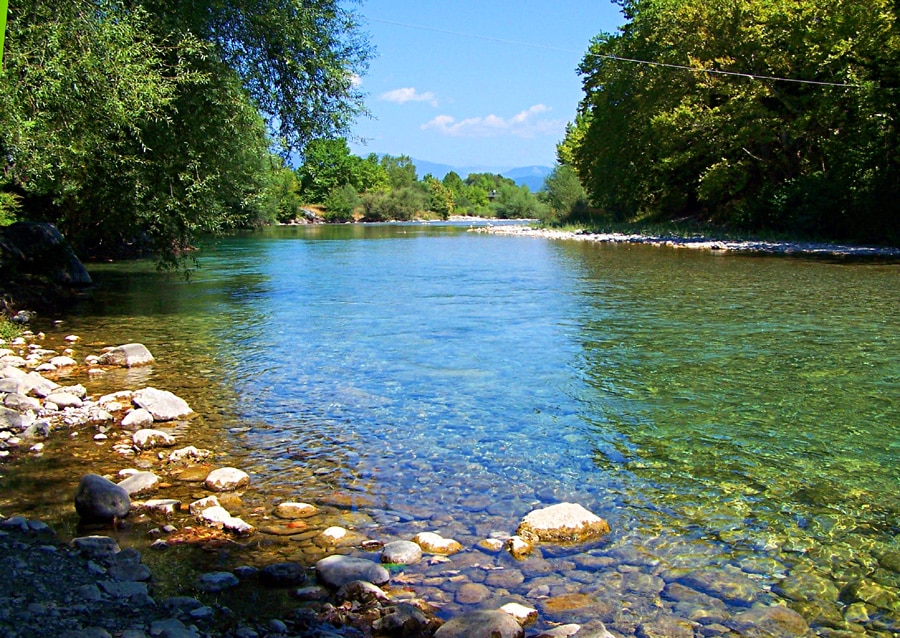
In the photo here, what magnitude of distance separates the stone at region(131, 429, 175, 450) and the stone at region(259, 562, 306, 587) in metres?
3.11

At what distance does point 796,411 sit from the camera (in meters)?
8.62

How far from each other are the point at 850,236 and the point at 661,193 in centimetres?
2114

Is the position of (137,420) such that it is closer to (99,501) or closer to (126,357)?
(99,501)

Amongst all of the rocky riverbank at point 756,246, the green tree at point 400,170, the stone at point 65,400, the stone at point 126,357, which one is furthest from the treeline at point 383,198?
the stone at point 65,400

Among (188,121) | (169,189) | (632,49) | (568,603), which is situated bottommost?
(568,603)

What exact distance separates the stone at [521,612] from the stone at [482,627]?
7.2 inches

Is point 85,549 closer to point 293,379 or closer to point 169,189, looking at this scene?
point 293,379

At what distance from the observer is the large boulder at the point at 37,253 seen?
17.0m

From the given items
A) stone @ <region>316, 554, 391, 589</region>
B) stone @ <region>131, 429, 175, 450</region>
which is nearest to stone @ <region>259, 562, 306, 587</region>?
stone @ <region>316, 554, 391, 589</region>

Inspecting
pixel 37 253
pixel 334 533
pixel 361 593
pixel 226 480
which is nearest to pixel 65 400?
pixel 226 480

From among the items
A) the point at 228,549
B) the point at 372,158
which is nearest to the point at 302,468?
the point at 228,549

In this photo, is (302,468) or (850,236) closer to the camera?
(302,468)

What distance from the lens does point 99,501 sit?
5.48 meters

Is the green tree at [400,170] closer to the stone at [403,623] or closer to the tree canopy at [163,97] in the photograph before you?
the tree canopy at [163,97]
